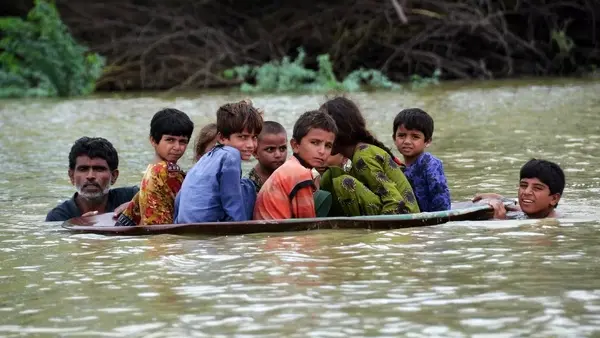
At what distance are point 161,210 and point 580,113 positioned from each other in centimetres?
939

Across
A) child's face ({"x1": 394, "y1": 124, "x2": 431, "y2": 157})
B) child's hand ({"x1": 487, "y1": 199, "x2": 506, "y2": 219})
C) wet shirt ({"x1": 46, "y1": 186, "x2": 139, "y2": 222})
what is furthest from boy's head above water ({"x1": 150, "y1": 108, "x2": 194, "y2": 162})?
child's hand ({"x1": 487, "y1": 199, "x2": 506, "y2": 219})

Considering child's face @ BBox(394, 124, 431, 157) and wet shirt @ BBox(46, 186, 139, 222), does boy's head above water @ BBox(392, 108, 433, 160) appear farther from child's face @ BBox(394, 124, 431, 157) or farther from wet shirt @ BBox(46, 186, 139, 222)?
wet shirt @ BBox(46, 186, 139, 222)

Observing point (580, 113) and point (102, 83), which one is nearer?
point (580, 113)

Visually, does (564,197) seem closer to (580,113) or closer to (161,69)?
(580,113)

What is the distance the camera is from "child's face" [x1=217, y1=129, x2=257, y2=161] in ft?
22.8

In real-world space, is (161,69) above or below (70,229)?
above

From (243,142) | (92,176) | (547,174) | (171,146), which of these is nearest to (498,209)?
(547,174)

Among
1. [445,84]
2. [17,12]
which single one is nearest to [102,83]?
[17,12]

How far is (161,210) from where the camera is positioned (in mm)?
7297

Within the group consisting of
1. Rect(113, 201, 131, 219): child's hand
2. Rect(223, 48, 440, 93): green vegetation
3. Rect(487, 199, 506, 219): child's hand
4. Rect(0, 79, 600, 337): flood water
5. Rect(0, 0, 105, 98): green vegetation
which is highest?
Rect(0, 0, 105, 98): green vegetation

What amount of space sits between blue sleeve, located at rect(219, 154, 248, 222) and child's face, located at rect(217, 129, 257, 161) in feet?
0.43

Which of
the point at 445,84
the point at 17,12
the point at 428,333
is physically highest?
the point at 17,12

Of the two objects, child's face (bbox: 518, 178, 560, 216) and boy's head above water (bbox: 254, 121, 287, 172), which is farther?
child's face (bbox: 518, 178, 560, 216)

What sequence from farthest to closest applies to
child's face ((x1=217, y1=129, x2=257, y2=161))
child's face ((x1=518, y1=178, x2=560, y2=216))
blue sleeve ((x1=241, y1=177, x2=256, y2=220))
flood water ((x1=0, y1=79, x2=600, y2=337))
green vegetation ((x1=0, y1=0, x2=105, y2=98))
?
green vegetation ((x1=0, y1=0, x2=105, y2=98))
child's face ((x1=518, y1=178, x2=560, y2=216))
blue sleeve ((x1=241, y1=177, x2=256, y2=220))
child's face ((x1=217, y1=129, x2=257, y2=161))
flood water ((x1=0, y1=79, x2=600, y2=337))
